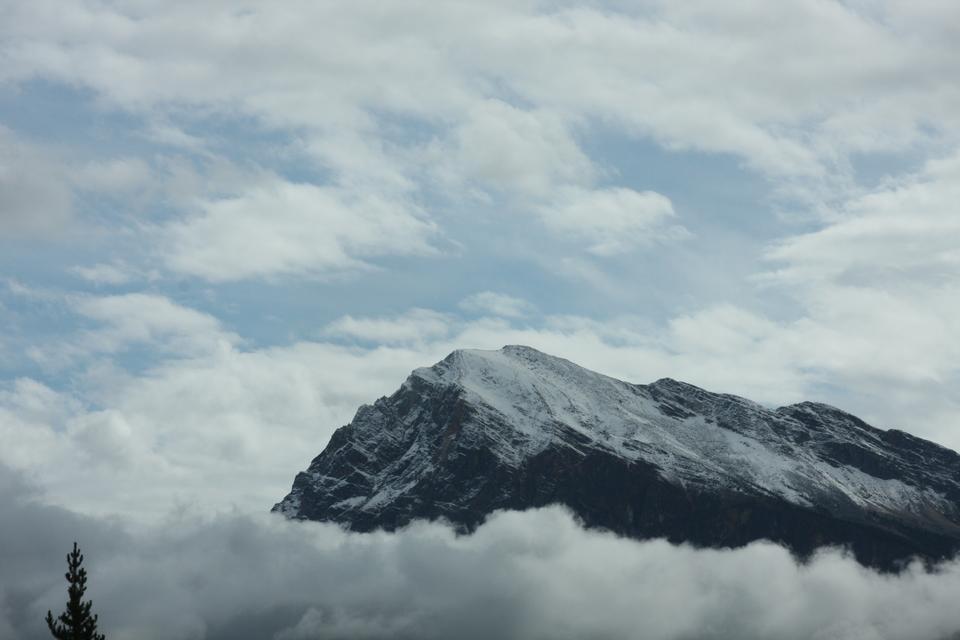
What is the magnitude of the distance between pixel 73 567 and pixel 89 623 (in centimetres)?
631

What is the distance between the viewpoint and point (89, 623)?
164750 millimetres

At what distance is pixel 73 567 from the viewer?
166500 millimetres
